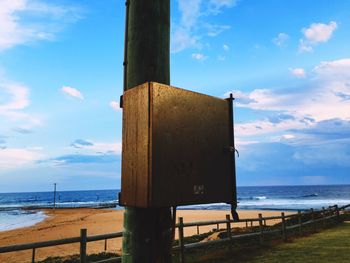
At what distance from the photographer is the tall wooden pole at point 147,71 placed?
7.41ft

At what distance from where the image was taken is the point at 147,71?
2.36m

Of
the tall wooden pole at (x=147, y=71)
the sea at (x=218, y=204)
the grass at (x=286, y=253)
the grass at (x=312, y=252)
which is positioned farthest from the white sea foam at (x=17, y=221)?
the tall wooden pole at (x=147, y=71)

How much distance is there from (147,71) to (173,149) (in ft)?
1.91

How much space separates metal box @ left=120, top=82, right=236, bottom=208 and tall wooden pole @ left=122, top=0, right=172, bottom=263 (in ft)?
0.37

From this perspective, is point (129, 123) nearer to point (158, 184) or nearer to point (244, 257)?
point (158, 184)

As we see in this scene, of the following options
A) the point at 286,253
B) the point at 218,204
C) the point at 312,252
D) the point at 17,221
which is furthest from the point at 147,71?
the point at 218,204

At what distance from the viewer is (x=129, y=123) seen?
2438mm

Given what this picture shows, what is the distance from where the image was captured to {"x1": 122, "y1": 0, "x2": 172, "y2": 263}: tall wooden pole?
7.41ft

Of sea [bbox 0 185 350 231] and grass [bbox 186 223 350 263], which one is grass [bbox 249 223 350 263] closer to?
grass [bbox 186 223 350 263]

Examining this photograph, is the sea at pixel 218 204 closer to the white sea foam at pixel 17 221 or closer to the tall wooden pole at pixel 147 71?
the white sea foam at pixel 17 221

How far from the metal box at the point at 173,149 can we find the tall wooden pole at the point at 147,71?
11 cm

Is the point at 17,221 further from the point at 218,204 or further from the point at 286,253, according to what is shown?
the point at 286,253

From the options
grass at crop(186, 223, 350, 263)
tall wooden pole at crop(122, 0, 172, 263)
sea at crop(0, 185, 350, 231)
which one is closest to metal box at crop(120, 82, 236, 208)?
tall wooden pole at crop(122, 0, 172, 263)

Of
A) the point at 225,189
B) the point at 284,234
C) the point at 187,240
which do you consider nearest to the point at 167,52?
the point at 225,189
